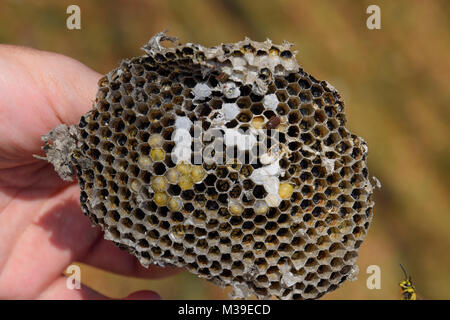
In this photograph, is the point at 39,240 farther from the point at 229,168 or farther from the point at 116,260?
the point at 229,168

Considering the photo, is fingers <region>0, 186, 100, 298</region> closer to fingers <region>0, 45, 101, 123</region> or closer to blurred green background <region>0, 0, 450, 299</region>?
fingers <region>0, 45, 101, 123</region>

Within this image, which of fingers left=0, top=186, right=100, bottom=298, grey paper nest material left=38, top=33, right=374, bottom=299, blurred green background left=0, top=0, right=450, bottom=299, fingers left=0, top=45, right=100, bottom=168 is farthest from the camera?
blurred green background left=0, top=0, right=450, bottom=299

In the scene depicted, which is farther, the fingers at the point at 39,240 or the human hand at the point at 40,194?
the fingers at the point at 39,240

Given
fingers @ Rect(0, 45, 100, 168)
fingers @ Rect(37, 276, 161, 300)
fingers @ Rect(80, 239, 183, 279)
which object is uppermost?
fingers @ Rect(0, 45, 100, 168)

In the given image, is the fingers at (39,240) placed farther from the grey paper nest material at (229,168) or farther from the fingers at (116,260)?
the grey paper nest material at (229,168)

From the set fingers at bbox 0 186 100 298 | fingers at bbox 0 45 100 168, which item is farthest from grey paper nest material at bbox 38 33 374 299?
fingers at bbox 0 186 100 298

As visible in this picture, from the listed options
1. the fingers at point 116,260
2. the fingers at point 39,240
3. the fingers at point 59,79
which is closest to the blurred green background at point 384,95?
the fingers at point 116,260
